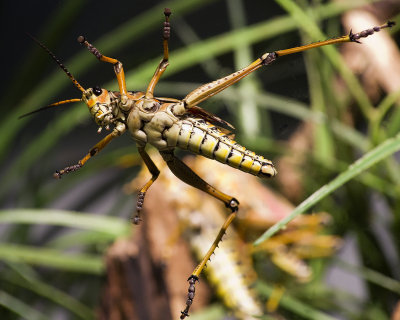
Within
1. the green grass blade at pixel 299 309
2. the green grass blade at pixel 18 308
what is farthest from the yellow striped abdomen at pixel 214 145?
the green grass blade at pixel 18 308

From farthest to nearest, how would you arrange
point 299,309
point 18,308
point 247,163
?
point 18,308, point 299,309, point 247,163

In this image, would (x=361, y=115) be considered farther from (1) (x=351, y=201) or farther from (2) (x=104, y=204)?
(2) (x=104, y=204)

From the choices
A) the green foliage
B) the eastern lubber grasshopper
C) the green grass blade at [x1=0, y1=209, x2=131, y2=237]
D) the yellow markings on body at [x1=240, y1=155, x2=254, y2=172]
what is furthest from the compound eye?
the green grass blade at [x1=0, y1=209, x2=131, y2=237]

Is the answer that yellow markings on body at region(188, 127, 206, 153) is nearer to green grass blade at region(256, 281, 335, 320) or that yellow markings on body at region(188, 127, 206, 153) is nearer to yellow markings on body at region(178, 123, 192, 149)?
yellow markings on body at region(178, 123, 192, 149)

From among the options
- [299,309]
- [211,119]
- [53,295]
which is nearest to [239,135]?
[299,309]

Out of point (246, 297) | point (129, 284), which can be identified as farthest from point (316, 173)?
point (129, 284)

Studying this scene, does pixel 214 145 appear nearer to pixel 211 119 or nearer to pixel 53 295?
pixel 211 119

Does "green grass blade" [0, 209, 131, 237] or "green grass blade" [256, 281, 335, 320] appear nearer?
"green grass blade" [256, 281, 335, 320]
